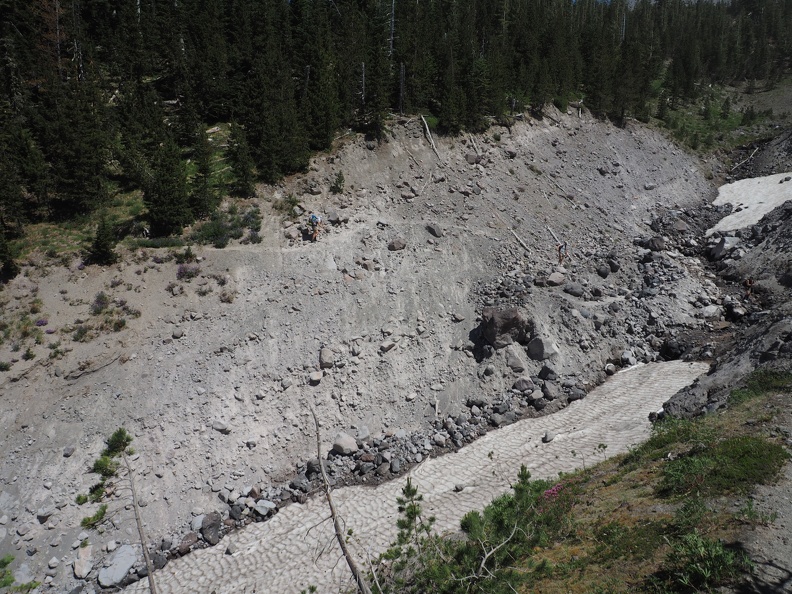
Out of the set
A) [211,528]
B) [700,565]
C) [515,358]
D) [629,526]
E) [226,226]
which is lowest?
[211,528]

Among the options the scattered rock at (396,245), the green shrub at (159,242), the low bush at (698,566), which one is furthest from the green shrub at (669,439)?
the green shrub at (159,242)

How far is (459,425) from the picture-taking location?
1955 cm

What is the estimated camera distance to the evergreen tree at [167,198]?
23766mm

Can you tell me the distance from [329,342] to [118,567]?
39.0 feet

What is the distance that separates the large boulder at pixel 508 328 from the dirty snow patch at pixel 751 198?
73.8 feet

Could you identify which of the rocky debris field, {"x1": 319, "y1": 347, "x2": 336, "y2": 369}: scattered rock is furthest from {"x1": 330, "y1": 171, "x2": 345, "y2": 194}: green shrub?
{"x1": 319, "y1": 347, "x2": 336, "y2": 369}: scattered rock

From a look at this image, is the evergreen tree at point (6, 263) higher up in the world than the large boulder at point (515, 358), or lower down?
higher up

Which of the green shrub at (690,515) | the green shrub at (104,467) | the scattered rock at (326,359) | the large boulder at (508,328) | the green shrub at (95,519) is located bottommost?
the green shrub at (95,519)

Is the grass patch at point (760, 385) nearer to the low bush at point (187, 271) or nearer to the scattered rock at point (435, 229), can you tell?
the scattered rock at point (435, 229)

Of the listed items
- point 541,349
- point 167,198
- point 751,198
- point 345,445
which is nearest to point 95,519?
A: point 345,445

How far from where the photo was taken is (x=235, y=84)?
34.2 metres

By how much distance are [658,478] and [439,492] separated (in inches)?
300

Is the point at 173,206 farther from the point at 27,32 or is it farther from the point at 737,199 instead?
the point at 737,199

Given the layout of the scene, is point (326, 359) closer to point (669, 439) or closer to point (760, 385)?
point (669, 439)
